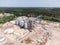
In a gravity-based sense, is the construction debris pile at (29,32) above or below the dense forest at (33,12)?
below

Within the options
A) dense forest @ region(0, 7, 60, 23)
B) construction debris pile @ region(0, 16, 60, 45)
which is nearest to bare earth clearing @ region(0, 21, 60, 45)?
construction debris pile @ region(0, 16, 60, 45)

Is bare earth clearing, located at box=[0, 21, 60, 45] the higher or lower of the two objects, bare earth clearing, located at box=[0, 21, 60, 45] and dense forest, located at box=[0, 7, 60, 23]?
the lower

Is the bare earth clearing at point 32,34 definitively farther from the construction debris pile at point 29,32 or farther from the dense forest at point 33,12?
the dense forest at point 33,12

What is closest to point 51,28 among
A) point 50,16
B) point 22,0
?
point 50,16

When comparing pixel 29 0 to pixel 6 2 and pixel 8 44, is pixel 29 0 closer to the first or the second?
pixel 6 2

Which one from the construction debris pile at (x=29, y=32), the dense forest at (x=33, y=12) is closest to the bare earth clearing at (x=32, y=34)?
the construction debris pile at (x=29, y=32)

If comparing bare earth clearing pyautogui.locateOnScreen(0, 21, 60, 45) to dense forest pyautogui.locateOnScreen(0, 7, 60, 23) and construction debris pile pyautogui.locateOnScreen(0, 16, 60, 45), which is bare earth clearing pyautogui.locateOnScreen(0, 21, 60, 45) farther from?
dense forest pyautogui.locateOnScreen(0, 7, 60, 23)

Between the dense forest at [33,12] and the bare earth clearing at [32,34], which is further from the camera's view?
the dense forest at [33,12]

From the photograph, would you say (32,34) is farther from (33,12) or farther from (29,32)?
(33,12)
